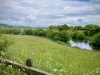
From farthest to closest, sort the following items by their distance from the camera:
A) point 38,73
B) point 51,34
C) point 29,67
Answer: point 51,34 → point 29,67 → point 38,73

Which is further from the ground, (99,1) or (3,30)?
(99,1)

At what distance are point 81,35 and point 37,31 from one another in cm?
3688

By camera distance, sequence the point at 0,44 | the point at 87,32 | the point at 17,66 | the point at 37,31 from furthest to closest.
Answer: the point at 87,32 < the point at 37,31 < the point at 0,44 < the point at 17,66

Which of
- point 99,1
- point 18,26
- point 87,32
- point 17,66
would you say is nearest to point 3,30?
point 18,26

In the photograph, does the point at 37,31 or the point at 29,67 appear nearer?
the point at 29,67

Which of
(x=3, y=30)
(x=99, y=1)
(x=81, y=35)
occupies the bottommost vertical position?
(x=81, y=35)

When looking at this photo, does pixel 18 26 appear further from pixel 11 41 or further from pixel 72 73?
pixel 72 73

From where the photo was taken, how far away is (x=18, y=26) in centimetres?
802

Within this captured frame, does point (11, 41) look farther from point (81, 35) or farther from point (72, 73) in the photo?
point (81, 35)

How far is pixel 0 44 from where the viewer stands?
23.0ft

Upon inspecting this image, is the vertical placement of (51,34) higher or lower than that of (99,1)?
lower


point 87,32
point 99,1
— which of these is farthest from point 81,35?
point 99,1

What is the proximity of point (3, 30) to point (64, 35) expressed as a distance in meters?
55.0

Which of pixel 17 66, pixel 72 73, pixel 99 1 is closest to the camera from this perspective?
pixel 17 66
